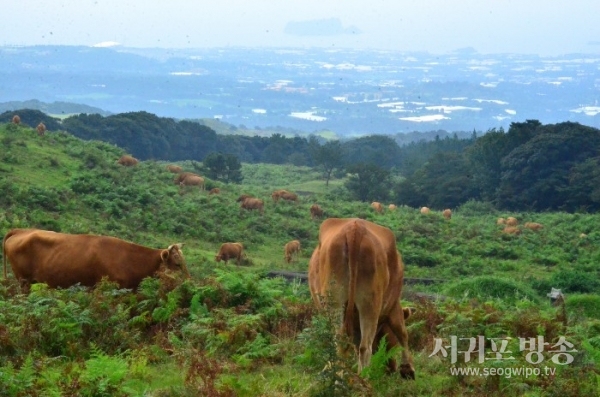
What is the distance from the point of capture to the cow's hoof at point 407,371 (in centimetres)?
748

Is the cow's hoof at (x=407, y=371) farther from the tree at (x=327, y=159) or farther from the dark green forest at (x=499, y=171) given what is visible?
the tree at (x=327, y=159)

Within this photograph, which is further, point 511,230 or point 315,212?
point 315,212

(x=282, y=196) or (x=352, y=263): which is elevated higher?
(x=352, y=263)

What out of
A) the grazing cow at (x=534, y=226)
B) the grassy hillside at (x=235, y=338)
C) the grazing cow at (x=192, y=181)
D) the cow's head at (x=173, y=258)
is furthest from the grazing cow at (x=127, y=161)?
the cow's head at (x=173, y=258)

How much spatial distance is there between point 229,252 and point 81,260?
44.0 ft

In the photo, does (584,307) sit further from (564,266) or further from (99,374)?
(99,374)

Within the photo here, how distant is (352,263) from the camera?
6738 millimetres

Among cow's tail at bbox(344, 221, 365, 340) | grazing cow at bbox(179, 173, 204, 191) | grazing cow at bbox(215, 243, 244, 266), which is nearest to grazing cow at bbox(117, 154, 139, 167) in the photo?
grazing cow at bbox(179, 173, 204, 191)

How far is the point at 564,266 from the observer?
25.9m

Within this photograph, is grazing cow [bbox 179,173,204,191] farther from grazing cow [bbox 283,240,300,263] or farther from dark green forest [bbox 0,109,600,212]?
dark green forest [bbox 0,109,600,212]

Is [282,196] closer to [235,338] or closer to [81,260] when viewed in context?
[81,260]

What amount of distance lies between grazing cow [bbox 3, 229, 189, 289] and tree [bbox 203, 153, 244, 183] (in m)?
41.2

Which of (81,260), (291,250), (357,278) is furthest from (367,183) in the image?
(357,278)

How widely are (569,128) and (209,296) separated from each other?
45.1 meters
